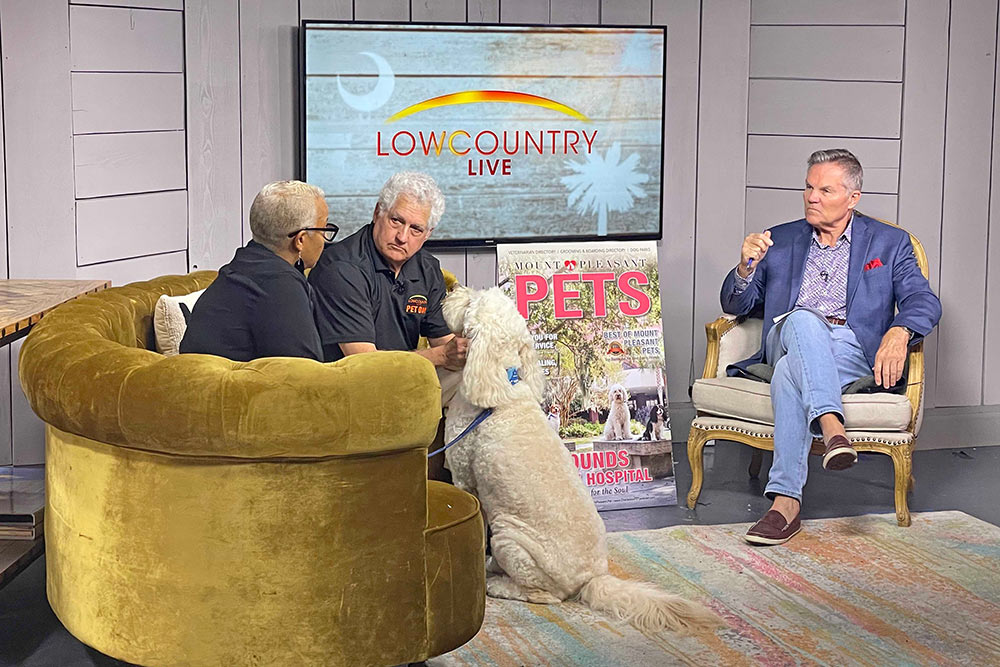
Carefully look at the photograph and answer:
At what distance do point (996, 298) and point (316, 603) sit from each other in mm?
3589

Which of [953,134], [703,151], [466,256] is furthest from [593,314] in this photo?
[953,134]

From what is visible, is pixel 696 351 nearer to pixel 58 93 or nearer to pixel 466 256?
pixel 466 256

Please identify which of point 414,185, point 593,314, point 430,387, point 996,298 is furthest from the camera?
point 996,298

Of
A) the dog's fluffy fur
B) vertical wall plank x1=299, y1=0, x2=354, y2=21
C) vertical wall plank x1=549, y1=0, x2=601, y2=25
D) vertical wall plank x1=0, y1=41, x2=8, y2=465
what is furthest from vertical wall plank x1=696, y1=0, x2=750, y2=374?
vertical wall plank x1=0, y1=41, x2=8, y2=465

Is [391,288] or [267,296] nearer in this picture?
[267,296]

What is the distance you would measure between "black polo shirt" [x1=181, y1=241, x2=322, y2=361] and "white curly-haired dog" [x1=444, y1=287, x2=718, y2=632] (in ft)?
1.76

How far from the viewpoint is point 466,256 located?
4547 millimetres

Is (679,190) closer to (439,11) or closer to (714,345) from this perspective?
(714,345)

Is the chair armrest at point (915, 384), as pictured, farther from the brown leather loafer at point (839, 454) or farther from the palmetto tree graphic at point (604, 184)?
the palmetto tree graphic at point (604, 184)

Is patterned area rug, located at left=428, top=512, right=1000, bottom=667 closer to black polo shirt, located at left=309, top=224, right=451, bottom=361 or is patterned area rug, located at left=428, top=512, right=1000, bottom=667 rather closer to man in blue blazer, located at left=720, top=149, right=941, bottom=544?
man in blue blazer, located at left=720, top=149, right=941, bottom=544

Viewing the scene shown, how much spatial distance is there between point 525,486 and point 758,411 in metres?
1.23

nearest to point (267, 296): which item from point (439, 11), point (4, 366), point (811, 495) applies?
point (4, 366)

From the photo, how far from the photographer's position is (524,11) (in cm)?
446

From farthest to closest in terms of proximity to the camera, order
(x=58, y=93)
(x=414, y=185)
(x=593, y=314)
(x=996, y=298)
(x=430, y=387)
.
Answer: (x=996, y=298) < (x=593, y=314) < (x=58, y=93) < (x=414, y=185) < (x=430, y=387)
